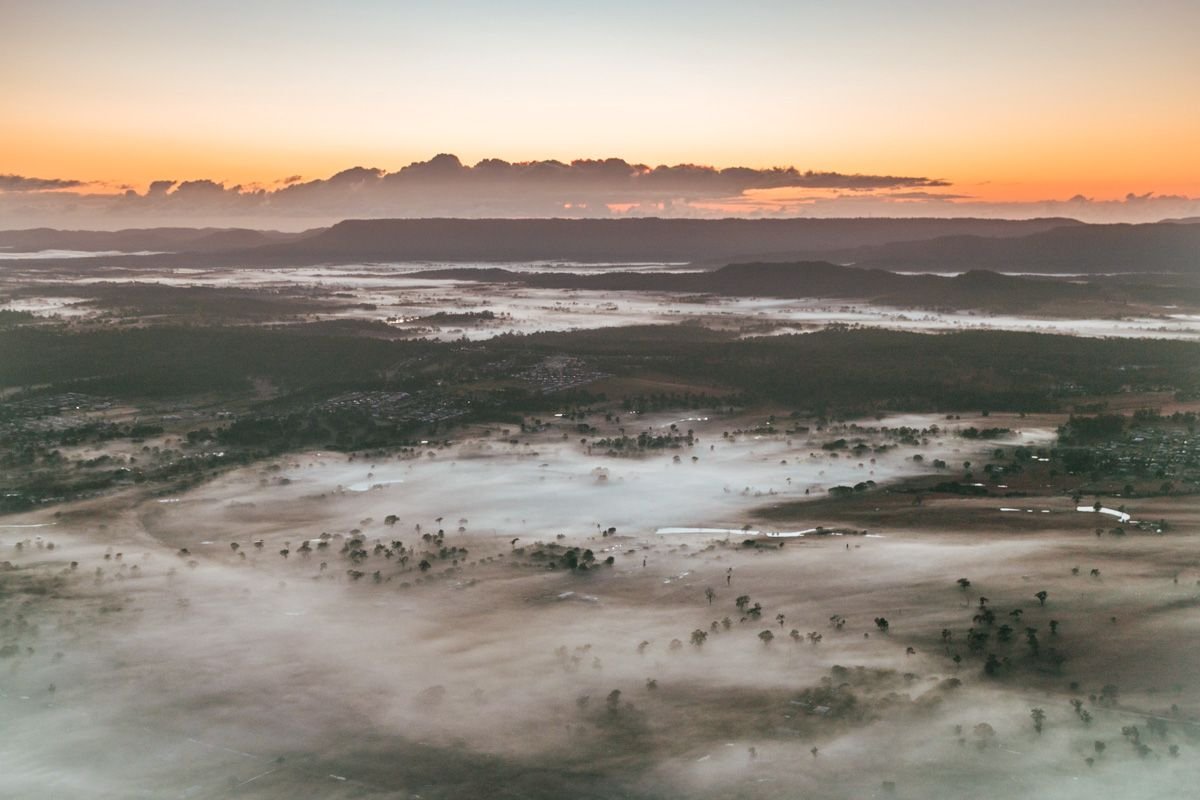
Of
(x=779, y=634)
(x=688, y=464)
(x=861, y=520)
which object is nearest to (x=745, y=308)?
(x=688, y=464)

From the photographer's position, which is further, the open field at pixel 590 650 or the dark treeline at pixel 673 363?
the dark treeline at pixel 673 363

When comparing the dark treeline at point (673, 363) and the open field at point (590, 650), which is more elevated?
the dark treeline at point (673, 363)

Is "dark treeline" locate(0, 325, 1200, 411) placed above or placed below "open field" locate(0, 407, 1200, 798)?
above

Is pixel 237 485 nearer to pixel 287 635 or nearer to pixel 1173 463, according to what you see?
pixel 287 635

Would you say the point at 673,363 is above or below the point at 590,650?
above

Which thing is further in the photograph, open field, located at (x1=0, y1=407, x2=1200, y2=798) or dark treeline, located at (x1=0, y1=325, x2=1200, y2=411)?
dark treeline, located at (x1=0, y1=325, x2=1200, y2=411)

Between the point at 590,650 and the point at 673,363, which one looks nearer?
the point at 590,650

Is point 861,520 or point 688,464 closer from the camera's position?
point 861,520

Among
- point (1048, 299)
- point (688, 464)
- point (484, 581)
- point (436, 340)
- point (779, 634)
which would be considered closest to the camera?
point (779, 634)

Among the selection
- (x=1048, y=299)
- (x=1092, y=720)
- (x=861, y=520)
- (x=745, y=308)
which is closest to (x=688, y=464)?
(x=861, y=520)

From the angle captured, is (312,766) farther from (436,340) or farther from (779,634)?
(436,340)

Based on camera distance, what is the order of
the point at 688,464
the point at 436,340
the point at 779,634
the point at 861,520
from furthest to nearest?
the point at 436,340 < the point at 688,464 < the point at 861,520 < the point at 779,634
